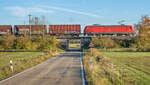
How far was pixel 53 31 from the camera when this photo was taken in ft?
193

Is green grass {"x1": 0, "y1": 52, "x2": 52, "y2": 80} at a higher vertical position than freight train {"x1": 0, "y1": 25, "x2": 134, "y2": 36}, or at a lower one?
lower

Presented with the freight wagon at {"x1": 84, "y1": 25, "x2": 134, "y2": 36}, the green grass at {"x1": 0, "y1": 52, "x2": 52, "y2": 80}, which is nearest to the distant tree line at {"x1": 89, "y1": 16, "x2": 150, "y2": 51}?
the freight wagon at {"x1": 84, "y1": 25, "x2": 134, "y2": 36}

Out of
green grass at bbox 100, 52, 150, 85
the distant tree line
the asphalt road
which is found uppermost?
the distant tree line

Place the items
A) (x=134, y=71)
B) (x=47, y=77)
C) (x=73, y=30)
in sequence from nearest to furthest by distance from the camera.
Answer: (x=47, y=77)
(x=134, y=71)
(x=73, y=30)

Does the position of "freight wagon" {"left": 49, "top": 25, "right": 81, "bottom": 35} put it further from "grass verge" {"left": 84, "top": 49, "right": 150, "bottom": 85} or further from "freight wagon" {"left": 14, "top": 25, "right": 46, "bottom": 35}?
"grass verge" {"left": 84, "top": 49, "right": 150, "bottom": 85}

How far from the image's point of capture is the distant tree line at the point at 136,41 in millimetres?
53500

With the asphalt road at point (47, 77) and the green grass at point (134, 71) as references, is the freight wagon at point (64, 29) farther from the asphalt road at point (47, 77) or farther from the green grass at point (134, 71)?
the asphalt road at point (47, 77)

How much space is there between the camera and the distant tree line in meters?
53.5

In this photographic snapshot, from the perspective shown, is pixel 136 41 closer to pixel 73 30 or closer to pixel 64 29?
pixel 73 30

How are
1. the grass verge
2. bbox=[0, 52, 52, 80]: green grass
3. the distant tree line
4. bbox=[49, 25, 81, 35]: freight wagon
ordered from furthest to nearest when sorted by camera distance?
bbox=[49, 25, 81, 35]: freight wagon, the distant tree line, bbox=[0, 52, 52, 80]: green grass, the grass verge

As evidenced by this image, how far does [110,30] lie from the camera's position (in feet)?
190

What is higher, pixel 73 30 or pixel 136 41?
pixel 73 30

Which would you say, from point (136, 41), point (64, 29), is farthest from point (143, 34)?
point (64, 29)

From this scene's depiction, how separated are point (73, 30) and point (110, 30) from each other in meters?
12.4
